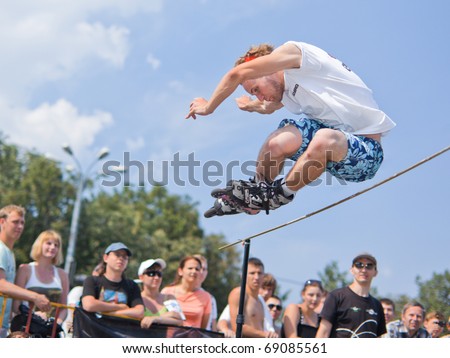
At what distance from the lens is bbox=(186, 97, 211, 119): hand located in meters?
6.00

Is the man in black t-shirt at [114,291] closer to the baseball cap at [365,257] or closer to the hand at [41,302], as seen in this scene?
the hand at [41,302]

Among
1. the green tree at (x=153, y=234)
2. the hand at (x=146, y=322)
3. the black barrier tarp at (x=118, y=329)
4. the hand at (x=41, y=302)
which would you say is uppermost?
the green tree at (x=153, y=234)

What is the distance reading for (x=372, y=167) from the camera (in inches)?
241

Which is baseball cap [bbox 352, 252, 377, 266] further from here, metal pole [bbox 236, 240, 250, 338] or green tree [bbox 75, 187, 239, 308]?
green tree [bbox 75, 187, 239, 308]

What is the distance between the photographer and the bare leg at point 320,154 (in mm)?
5693

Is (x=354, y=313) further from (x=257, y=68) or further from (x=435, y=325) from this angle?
(x=257, y=68)

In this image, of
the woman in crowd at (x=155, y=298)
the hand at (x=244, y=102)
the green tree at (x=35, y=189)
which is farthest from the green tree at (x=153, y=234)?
the hand at (x=244, y=102)

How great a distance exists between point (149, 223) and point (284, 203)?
38.3 meters

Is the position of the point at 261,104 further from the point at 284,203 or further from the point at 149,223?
the point at 149,223

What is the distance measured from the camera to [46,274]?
7.64m

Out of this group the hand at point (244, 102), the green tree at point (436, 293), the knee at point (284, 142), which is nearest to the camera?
the knee at point (284, 142)

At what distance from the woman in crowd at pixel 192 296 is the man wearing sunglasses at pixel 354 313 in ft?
5.02
